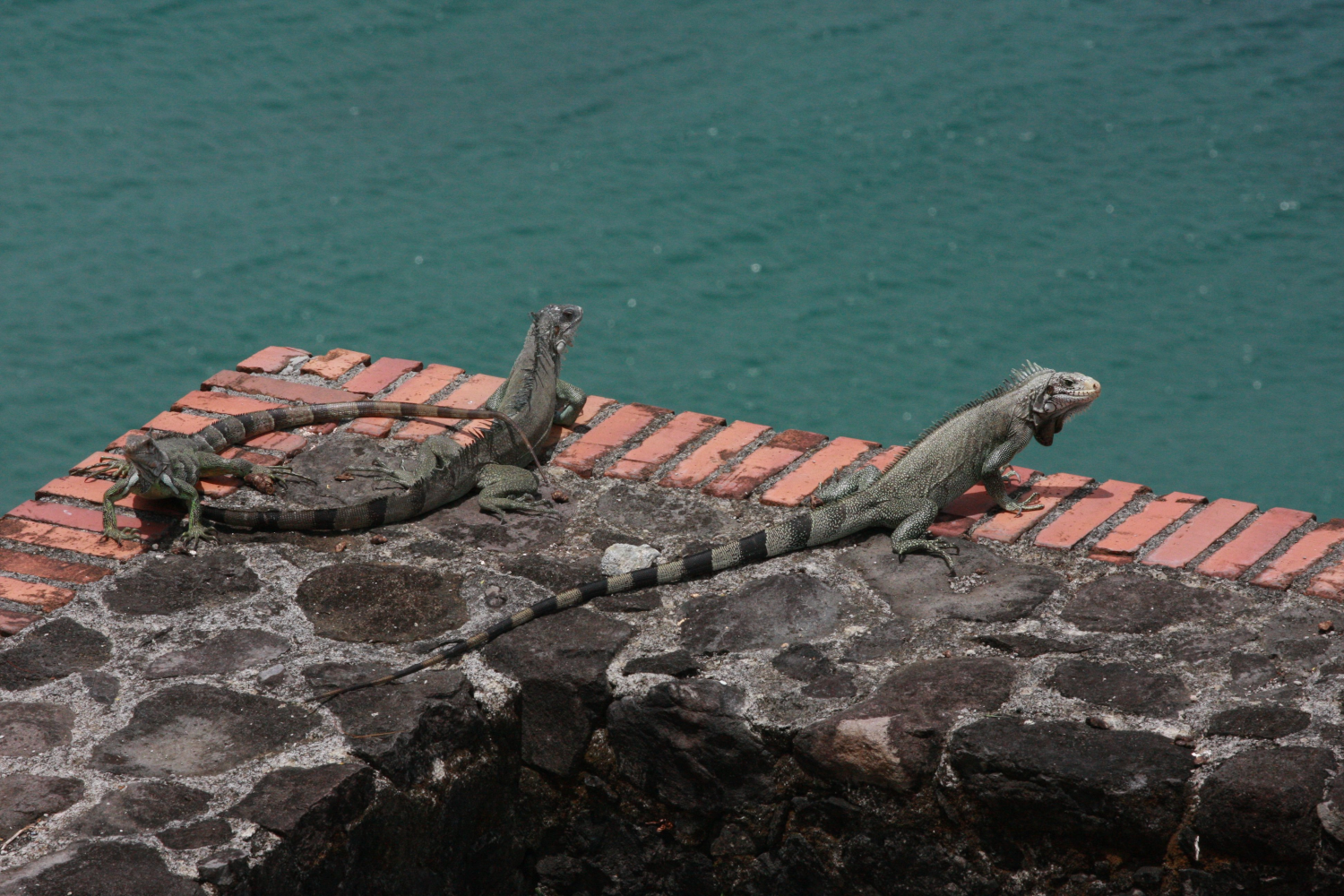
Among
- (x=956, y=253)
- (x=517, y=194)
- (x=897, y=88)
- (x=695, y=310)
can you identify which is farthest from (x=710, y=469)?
(x=897, y=88)

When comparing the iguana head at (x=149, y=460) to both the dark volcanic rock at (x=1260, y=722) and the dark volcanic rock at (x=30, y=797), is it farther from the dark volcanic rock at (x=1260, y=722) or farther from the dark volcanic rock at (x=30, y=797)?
the dark volcanic rock at (x=1260, y=722)

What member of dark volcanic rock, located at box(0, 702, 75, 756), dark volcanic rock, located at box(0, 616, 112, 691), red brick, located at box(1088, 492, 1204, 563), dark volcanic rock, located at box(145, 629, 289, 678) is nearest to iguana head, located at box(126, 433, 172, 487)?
dark volcanic rock, located at box(0, 616, 112, 691)

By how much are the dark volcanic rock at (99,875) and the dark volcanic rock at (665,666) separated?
126 centimetres

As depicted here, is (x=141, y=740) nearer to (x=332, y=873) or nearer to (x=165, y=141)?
(x=332, y=873)

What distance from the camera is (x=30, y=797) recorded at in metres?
3.19

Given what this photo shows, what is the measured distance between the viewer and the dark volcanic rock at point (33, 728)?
3398mm

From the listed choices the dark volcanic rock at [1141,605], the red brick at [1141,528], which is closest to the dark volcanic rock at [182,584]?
the dark volcanic rock at [1141,605]

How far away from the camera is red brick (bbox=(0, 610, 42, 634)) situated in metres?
3.91

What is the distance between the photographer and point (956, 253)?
10516 millimetres

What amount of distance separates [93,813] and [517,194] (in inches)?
346

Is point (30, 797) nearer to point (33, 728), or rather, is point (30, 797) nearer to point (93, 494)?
point (33, 728)

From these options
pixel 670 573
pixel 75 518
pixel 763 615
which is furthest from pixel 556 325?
pixel 75 518

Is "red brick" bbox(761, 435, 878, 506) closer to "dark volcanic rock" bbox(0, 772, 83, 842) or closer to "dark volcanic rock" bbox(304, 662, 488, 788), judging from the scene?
"dark volcanic rock" bbox(304, 662, 488, 788)

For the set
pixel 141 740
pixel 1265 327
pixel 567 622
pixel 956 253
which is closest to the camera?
pixel 141 740
